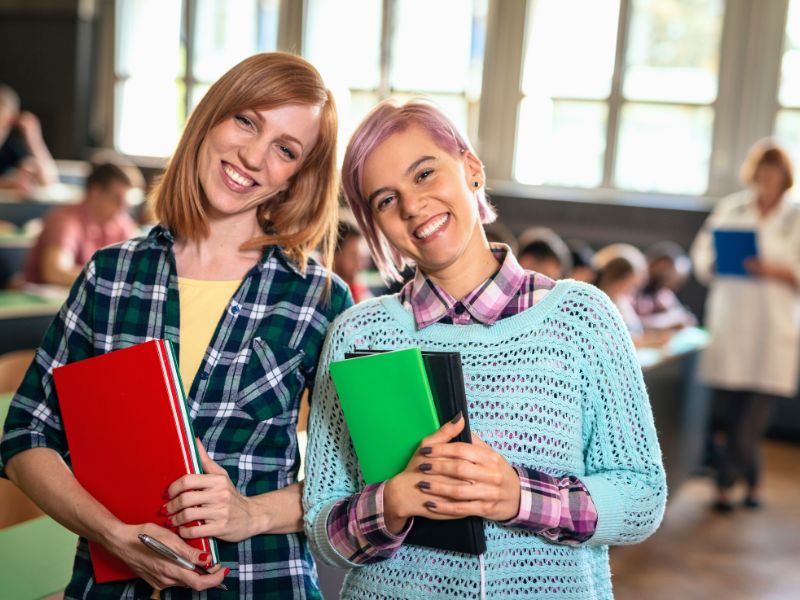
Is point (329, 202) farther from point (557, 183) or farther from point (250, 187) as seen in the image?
point (557, 183)

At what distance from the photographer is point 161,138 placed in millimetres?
9406

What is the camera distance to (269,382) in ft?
4.50

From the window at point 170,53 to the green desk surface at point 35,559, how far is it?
7340mm

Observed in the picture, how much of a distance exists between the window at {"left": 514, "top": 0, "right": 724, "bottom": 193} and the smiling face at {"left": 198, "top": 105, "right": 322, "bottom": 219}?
6.27 metres

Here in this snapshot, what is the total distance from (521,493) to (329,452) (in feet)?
1.00

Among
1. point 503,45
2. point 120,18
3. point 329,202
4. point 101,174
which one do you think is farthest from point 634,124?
point 329,202

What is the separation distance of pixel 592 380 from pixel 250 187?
0.58 metres

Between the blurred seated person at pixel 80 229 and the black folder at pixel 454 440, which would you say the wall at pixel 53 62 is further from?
the black folder at pixel 454 440

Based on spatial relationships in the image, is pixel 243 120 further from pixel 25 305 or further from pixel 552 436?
pixel 25 305

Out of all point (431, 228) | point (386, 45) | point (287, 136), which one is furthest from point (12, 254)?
point (431, 228)

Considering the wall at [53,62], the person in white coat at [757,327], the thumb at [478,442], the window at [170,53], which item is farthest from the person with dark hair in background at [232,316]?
the wall at [53,62]

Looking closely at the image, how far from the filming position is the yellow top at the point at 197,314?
1.39m

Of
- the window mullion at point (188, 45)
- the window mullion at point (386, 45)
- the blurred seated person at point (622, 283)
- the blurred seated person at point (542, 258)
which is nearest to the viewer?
the blurred seated person at point (542, 258)

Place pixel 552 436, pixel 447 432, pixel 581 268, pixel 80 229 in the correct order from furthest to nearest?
pixel 80 229, pixel 581 268, pixel 552 436, pixel 447 432
